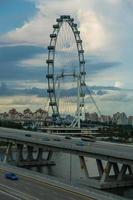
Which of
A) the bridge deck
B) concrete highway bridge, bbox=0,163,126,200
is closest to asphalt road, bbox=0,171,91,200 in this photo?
concrete highway bridge, bbox=0,163,126,200

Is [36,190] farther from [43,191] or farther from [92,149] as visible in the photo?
[92,149]

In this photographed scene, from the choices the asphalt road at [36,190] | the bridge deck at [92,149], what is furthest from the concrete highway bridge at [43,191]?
the bridge deck at [92,149]

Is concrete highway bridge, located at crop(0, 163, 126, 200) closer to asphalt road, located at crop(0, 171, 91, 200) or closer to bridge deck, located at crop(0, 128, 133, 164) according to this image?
asphalt road, located at crop(0, 171, 91, 200)

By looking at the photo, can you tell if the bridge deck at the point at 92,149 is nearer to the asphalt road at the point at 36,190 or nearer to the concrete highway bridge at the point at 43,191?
the concrete highway bridge at the point at 43,191

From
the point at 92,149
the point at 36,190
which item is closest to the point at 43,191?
the point at 36,190

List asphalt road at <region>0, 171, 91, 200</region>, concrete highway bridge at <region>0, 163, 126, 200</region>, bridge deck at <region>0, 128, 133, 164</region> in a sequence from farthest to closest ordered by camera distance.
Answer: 1. bridge deck at <region>0, 128, 133, 164</region>
2. concrete highway bridge at <region>0, 163, 126, 200</region>
3. asphalt road at <region>0, 171, 91, 200</region>

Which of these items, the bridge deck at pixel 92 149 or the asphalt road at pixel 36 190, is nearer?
the asphalt road at pixel 36 190

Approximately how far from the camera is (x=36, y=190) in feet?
208

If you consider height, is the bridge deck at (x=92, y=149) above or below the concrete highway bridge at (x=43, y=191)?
above

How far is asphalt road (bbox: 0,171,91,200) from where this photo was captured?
57.9 metres

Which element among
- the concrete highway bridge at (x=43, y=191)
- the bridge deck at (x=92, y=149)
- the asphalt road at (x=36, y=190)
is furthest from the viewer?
the bridge deck at (x=92, y=149)

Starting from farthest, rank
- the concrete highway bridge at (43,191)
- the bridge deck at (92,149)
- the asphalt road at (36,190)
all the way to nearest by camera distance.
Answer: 1. the bridge deck at (92,149)
2. the concrete highway bridge at (43,191)
3. the asphalt road at (36,190)

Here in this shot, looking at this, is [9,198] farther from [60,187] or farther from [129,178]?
[129,178]

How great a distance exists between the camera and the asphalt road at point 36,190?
190 ft
